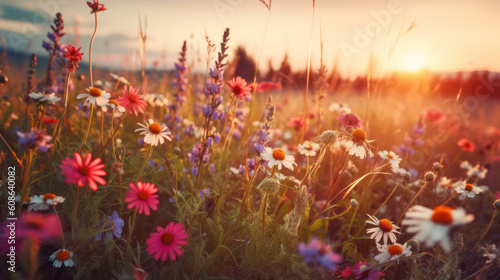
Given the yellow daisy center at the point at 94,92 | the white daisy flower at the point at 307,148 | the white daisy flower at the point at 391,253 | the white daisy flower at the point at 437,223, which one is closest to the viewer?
the white daisy flower at the point at 437,223

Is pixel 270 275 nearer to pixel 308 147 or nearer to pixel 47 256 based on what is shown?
pixel 308 147

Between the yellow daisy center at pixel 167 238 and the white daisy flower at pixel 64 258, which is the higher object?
the yellow daisy center at pixel 167 238

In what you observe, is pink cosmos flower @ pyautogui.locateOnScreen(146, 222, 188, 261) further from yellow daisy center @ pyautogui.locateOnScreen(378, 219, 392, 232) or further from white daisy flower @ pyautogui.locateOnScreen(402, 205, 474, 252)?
yellow daisy center @ pyautogui.locateOnScreen(378, 219, 392, 232)

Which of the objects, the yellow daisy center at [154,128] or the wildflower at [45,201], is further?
the yellow daisy center at [154,128]

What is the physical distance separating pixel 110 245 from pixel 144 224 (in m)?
0.84

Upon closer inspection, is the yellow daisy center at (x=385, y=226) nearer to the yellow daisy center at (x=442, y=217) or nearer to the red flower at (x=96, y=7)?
the yellow daisy center at (x=442, y=217)

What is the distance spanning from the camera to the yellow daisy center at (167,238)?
4.16ft

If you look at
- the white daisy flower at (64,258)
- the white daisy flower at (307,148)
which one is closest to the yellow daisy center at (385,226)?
the white daisy flower at (307,148)

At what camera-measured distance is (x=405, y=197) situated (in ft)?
8.57

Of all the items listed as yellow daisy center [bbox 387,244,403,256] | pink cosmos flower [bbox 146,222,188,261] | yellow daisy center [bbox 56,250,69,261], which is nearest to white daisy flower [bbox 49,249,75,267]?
yellow daisy center [bbox 56,250,69,261]

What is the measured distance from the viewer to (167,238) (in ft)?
4.17

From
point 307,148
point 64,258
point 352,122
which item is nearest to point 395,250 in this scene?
point 307,148

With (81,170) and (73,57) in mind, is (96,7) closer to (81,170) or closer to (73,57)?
(73,57)

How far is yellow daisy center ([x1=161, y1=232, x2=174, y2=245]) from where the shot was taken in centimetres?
127
